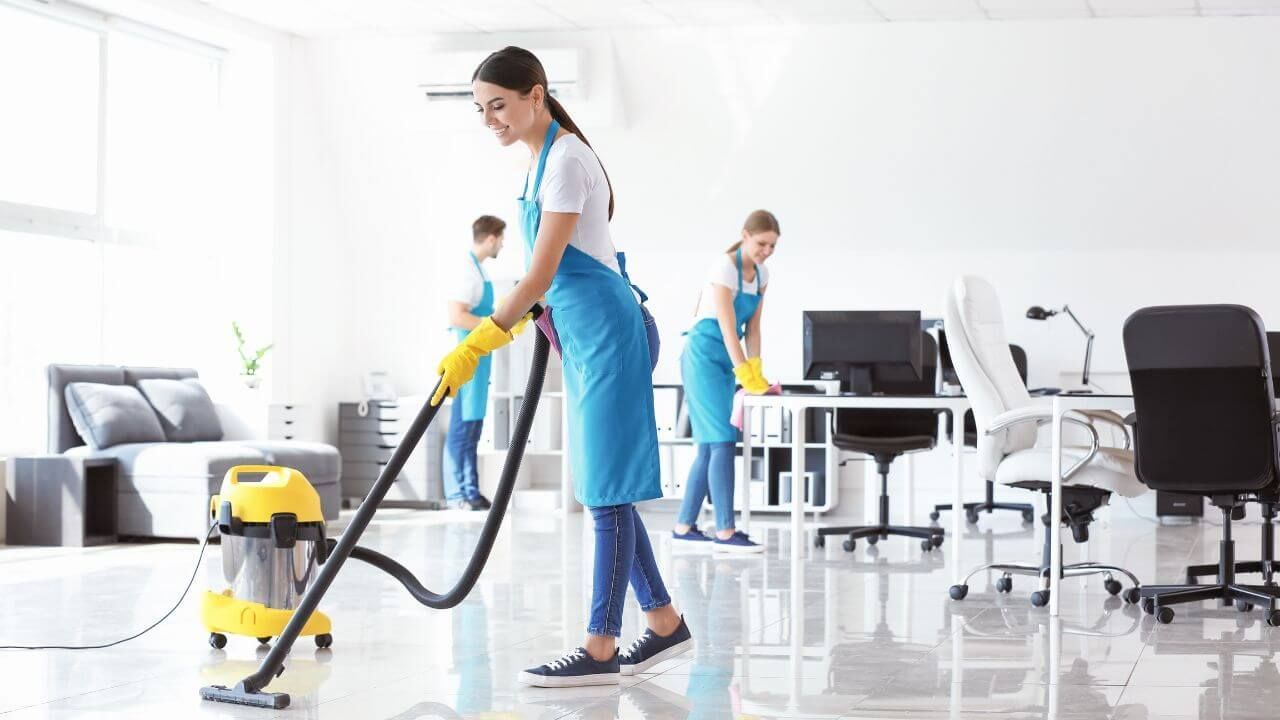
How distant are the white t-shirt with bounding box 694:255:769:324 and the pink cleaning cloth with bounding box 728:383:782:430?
36 centimetres

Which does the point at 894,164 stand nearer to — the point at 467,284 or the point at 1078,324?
the point at 1078,324

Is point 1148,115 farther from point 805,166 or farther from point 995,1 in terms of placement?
point 805,166

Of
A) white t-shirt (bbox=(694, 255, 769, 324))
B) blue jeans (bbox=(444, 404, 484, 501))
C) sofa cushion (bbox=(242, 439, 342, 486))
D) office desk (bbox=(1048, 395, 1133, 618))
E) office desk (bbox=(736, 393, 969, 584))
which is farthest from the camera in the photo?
blue jeans (bbox=(444, 404, 484, 501))

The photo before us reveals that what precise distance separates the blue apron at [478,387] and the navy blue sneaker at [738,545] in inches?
97.5

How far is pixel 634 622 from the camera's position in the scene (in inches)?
172

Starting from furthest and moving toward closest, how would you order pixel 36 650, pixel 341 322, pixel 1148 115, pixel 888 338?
pixel 341 322 < pixel 1148 115 < pixel 888 338 < pixel 36 650

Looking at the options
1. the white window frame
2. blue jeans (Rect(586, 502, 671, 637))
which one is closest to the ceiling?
the white window frame

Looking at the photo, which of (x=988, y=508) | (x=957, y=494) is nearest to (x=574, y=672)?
(x=957, y=494)

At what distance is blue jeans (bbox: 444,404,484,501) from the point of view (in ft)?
28.4

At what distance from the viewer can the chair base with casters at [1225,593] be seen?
450cm

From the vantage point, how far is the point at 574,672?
3.40m

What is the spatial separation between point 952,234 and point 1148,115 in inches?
49.7

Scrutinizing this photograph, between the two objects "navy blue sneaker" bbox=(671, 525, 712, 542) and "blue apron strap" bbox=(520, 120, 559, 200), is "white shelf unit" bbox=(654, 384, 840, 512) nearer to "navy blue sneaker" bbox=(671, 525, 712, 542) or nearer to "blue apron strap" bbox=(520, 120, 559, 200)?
"navy blue sneaker" bbox=(671, 525, 712, 542)

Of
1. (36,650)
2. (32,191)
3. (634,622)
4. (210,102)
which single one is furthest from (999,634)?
(210,102)
